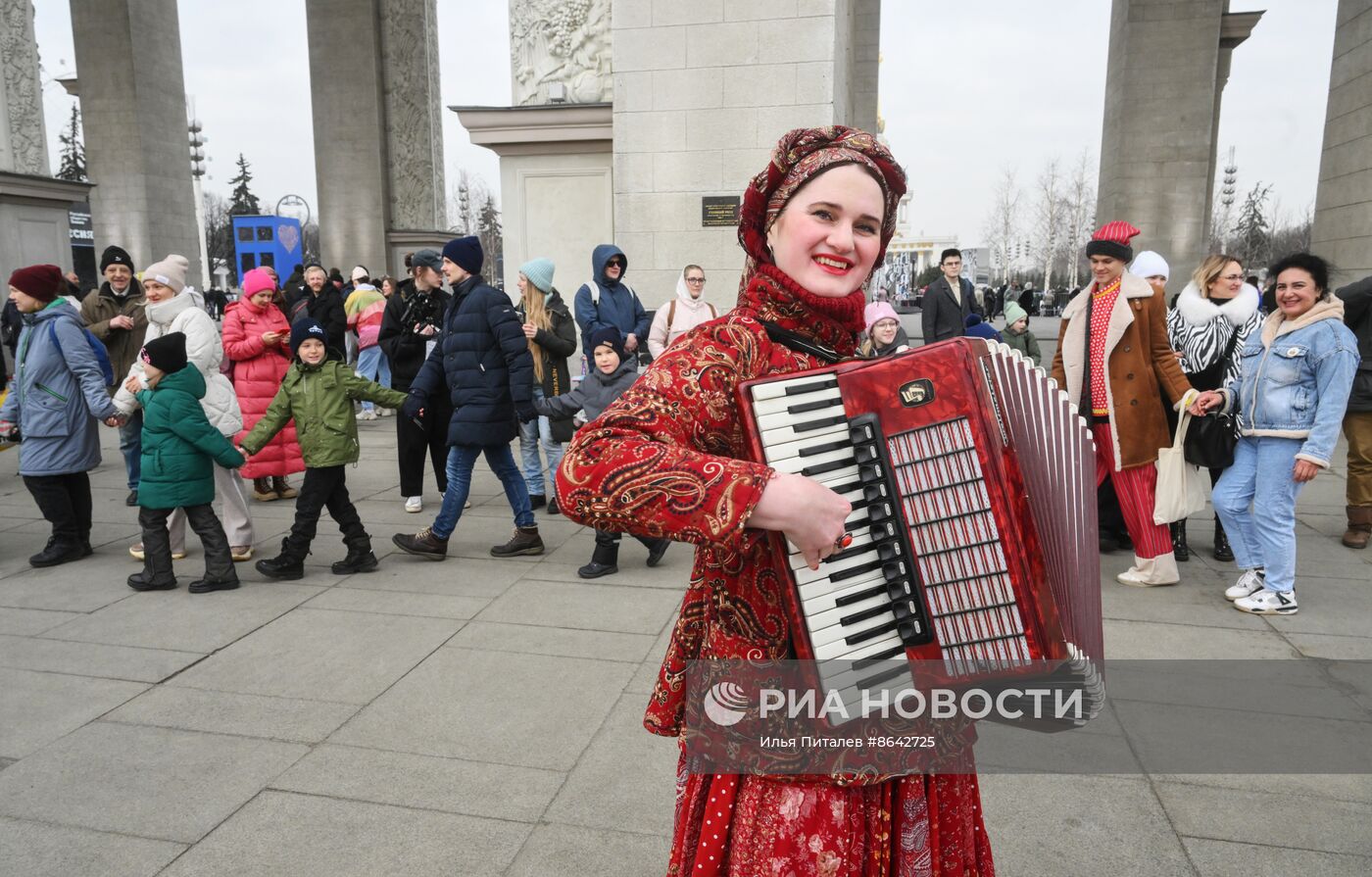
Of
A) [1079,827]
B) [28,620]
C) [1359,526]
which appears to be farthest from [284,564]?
[1359,526]

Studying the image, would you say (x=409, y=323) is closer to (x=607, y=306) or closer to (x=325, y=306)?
(x=607, y=306)

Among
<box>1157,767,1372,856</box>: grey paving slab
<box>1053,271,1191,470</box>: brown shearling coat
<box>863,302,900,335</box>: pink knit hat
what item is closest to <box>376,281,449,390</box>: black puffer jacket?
<box>863,302,900,335</box>: pink knit hat

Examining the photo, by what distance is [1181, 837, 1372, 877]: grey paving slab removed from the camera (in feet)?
9.54

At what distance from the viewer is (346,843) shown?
3.07 metres

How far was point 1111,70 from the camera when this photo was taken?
20359mm

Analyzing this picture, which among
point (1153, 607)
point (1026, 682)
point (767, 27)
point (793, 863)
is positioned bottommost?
point (1153, 607)

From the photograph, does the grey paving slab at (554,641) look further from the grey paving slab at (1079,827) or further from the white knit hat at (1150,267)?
the white knit hat at (1150,267)

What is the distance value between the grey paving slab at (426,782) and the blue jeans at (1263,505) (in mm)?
4344

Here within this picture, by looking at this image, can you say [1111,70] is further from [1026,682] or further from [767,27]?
[1026,682]

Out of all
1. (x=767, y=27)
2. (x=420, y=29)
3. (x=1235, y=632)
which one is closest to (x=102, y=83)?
(x=420, y=29)

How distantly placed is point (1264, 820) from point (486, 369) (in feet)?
16.1

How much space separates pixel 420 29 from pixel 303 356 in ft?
→ 56.2

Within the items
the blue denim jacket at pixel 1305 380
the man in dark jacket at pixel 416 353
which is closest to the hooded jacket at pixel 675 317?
the man in dark jacket at pixel 416 353

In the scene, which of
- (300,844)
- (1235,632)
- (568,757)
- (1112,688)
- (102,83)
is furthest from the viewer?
(102,83)
